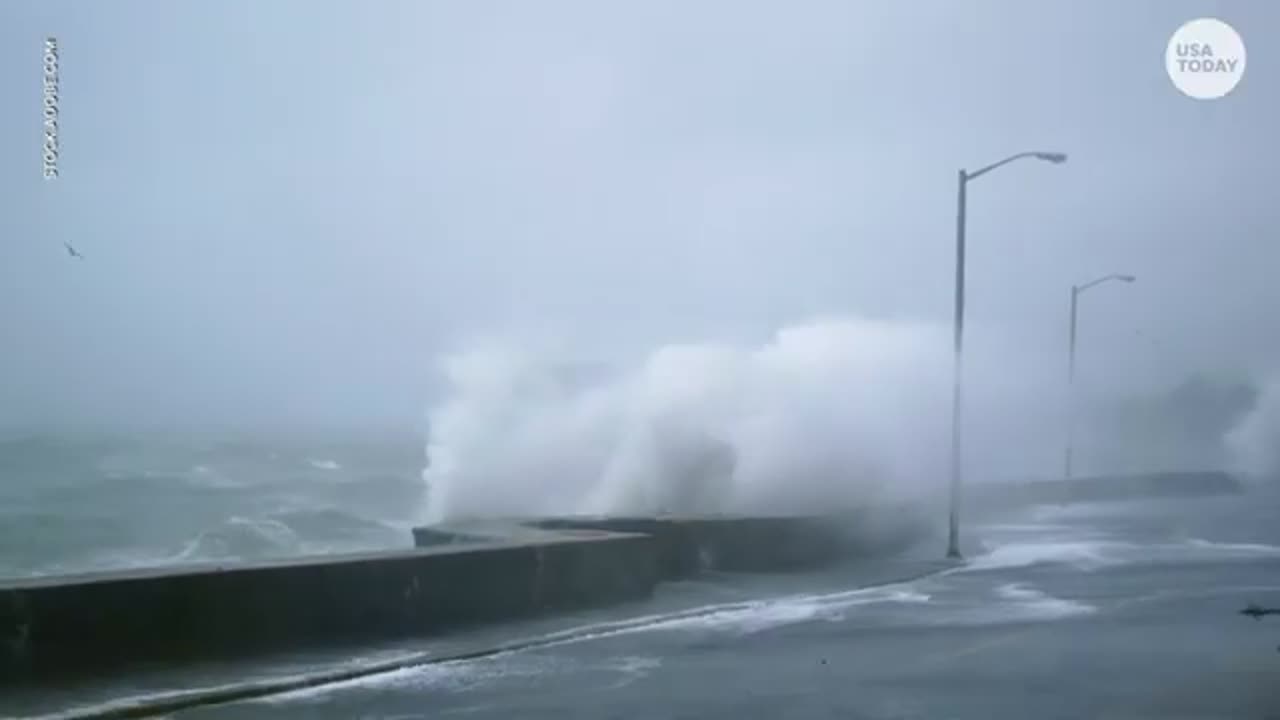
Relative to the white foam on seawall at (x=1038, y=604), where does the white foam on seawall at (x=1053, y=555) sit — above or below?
above

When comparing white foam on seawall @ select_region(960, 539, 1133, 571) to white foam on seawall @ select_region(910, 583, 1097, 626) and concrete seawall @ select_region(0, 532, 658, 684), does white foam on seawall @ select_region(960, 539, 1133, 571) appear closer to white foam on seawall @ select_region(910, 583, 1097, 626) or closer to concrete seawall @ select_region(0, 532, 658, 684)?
white foam on seawall @ select_region(910, 583, 1097, 626)

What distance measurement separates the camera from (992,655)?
13445mm

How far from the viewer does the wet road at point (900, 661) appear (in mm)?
10664

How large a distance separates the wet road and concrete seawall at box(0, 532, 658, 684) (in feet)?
3.76


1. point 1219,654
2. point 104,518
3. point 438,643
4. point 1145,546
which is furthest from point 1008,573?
point 104,518

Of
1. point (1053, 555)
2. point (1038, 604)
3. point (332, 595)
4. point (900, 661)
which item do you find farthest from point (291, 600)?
point (1053, 555)

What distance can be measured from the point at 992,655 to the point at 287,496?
38.5 m

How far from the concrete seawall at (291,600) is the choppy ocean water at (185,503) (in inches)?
251

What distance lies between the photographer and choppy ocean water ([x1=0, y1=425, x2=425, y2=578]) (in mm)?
33188

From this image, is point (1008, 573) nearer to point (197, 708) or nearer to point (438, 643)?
point (438, 643)

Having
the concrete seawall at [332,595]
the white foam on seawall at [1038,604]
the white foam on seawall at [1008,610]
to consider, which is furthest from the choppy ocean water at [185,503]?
the white foam on seawall at [1038,604]

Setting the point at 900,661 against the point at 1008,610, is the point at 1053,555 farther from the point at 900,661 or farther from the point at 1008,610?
the point at 900,661

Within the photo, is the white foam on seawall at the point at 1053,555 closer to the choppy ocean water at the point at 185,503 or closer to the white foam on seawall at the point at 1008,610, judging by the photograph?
the white foam on seawall at the point at 1008,610

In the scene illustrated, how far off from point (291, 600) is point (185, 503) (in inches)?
1379
